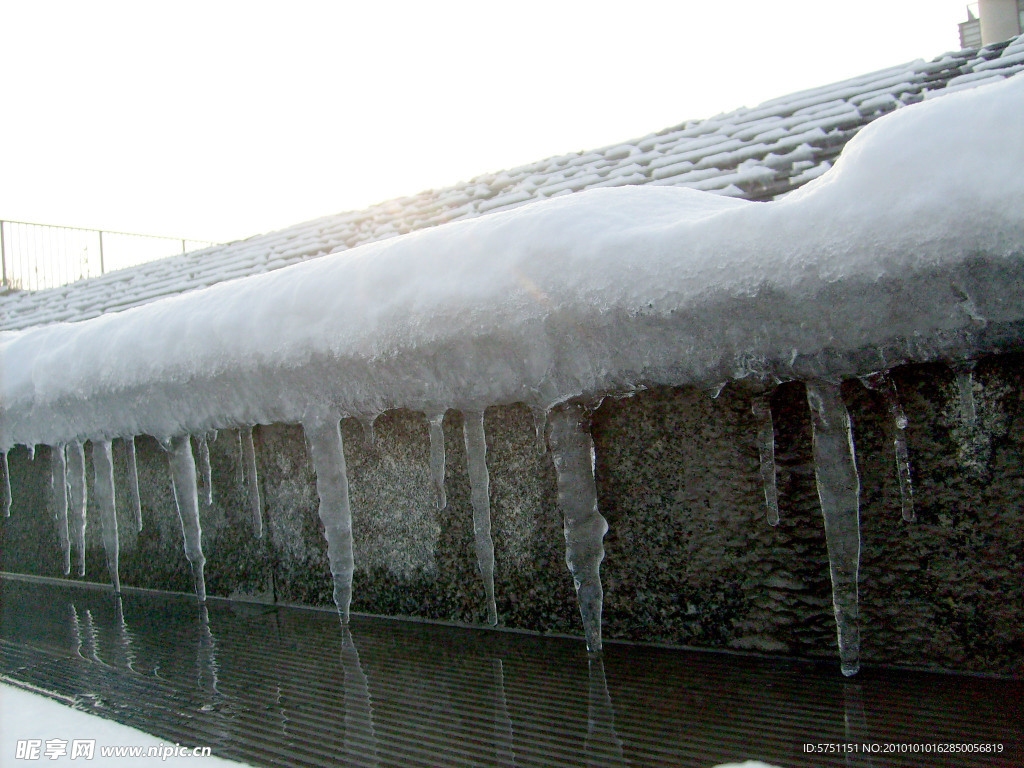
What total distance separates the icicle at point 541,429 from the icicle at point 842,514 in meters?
0.90

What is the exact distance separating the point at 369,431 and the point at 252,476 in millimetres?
832

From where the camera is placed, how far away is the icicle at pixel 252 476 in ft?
11.0

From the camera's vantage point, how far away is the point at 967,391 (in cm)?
186

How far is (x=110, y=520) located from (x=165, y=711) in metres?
2.19

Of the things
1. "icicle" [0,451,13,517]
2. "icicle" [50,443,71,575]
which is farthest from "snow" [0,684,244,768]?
"icicle" [0,451,13,517]

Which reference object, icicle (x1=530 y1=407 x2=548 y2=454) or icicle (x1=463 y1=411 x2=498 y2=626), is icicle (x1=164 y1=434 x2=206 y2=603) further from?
icicle (x1=530 y1=407 x2=548 y2=454)

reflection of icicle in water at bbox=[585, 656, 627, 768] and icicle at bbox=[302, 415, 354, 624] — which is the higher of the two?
icicle at bbox=[302, 415, 354, 624]

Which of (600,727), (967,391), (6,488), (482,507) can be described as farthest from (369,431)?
(6,488)

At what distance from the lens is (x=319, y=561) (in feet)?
10.6

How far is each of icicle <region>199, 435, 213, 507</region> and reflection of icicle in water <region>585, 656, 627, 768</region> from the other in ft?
7.48

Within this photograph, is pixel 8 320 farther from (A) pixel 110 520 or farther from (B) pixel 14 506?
(A) pixel 110 520

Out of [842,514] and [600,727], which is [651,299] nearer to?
[842,514]

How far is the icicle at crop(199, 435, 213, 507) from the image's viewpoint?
351cm

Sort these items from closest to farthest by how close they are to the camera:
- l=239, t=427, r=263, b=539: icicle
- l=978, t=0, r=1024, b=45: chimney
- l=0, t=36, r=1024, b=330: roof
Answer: l=239, t=427, r=263, b=539: icicle < l=0, t=36, r=1024, b=330: roof < l=978, t=0, r=1024, b=45: chimney
